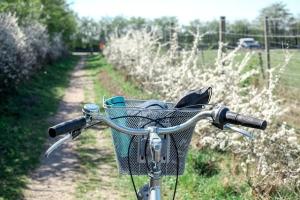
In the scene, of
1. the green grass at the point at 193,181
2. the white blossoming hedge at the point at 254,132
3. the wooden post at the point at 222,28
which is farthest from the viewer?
the wooden post at the point at 222,28

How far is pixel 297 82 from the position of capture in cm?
918

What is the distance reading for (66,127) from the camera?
2.37 meters

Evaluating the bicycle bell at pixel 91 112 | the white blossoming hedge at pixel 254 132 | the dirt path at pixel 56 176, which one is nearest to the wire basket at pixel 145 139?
the bicycle bell at pixel 91 112

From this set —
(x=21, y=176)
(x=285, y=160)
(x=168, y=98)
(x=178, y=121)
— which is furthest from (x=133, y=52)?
(x=178, y=121)

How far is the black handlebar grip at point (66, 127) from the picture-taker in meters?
2.34

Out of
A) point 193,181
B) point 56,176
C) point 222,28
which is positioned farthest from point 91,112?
point 222,28

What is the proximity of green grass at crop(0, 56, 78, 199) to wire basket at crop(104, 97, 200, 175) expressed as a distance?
4086 mm

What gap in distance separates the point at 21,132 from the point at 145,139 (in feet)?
26.7

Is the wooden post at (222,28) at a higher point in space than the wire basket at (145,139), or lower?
higher

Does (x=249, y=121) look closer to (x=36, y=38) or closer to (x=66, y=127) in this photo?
(x=66, y=127)

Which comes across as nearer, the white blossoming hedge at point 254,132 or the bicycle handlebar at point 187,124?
the bicycle handlebar at point 187,124

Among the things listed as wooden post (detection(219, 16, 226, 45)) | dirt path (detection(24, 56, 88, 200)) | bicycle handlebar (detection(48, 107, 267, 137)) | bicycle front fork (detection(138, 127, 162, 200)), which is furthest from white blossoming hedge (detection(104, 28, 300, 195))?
bicycle handlebar (detection(48, 107, 267, 137))

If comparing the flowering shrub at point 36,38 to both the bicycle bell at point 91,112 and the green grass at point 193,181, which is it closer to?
the green grass at point 193,181

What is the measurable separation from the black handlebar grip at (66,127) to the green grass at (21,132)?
4.46 metres
